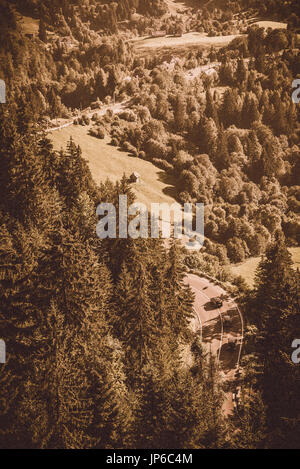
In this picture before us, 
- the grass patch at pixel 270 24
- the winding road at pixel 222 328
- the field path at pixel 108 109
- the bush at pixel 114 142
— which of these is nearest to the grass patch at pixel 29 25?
the field path at pixel 108 109

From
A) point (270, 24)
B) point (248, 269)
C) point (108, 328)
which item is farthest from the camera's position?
point (270, 24)

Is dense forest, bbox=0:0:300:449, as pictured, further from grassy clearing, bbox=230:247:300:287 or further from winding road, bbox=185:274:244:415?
grassy clearing, bbox=230:247:300:287

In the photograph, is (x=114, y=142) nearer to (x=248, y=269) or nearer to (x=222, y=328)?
(x=248, y=269)

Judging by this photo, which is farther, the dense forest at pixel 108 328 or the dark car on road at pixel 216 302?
the dark car on road at pixel 216 302

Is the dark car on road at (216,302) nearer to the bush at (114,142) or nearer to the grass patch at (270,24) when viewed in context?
the bush at (114,142)

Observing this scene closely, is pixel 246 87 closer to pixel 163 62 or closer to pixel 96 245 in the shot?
pixel 163 62

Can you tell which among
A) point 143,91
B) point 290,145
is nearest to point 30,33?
point 143,91

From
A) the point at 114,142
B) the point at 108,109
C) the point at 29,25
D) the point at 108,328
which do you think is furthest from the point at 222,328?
the point at 29,25
